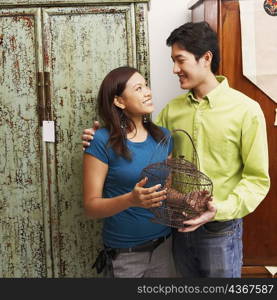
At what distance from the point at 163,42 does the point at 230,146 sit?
1.29 meters

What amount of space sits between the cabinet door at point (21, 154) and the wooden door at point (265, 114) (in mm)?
989

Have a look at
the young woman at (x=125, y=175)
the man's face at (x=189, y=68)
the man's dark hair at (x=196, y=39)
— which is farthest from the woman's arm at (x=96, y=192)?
the man's dark hair at (x=196, y=39)

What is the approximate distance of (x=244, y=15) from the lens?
2.27 m

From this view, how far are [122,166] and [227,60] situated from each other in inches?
35.5

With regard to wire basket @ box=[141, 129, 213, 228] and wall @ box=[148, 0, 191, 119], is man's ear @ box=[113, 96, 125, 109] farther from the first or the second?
wall @ box=[148, 0, 191, 119]

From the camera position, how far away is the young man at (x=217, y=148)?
183 cm

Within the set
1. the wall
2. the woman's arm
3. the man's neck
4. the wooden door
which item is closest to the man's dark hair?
the man's neck

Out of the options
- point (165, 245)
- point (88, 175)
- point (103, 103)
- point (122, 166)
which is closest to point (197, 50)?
point (103, 103)

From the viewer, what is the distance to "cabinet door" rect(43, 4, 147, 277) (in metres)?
2.29

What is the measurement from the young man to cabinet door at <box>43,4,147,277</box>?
0.42 m

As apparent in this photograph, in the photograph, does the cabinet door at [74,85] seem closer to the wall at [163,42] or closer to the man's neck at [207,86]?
the man's neck at [207,86]

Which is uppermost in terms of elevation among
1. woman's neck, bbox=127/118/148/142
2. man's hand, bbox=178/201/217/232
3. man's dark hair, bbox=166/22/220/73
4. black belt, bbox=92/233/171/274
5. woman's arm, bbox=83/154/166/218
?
man's dark hair, bbox=166/22/220/73

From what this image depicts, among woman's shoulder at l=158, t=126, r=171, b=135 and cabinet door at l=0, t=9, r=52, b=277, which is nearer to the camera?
woman's shoulder at l=158, t=126, r=171, b=135

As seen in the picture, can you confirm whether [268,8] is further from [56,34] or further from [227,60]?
[56,34]
